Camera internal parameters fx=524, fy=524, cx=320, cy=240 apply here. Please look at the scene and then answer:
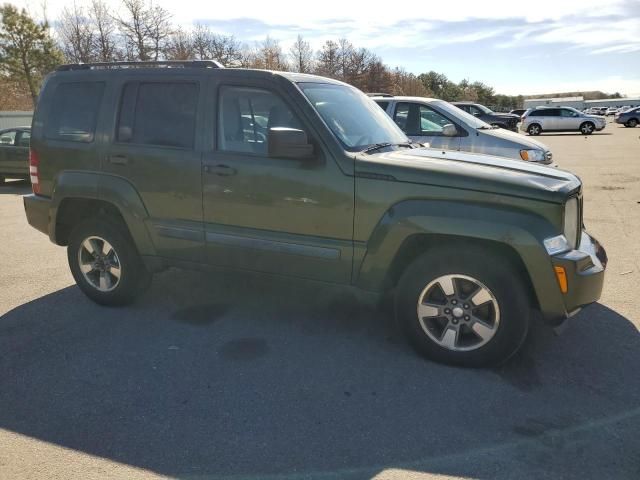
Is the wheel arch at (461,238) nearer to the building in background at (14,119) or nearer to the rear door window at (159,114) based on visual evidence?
the rear door window at (159,114)

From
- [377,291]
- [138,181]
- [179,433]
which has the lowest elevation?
[179,433]

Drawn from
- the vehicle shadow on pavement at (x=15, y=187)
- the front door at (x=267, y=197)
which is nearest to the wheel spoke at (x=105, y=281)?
the front door at (x=267, y=197)

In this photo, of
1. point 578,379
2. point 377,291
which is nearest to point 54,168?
point 377,291

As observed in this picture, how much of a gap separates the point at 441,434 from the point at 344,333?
57.1 inches

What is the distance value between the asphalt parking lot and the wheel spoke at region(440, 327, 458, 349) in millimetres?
174

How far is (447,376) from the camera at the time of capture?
3557 millimetres

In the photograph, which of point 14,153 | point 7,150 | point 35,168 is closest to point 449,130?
point 35,168

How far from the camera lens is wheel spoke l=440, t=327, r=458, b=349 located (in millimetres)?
3654

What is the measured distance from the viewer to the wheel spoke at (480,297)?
3529 mm

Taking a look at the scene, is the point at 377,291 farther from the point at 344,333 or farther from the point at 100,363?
the point at 100,363

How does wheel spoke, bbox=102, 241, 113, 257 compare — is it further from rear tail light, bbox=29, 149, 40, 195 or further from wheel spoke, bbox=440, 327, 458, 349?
wheel spoke, bbox=440, 327, 458, 349

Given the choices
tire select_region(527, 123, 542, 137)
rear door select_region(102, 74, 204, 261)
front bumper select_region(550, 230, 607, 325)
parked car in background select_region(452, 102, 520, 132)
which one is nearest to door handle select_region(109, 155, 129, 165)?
rear door select_region(102, 74, 204, 261)

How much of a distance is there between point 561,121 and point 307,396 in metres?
35.9

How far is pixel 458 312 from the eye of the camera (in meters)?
3.62
